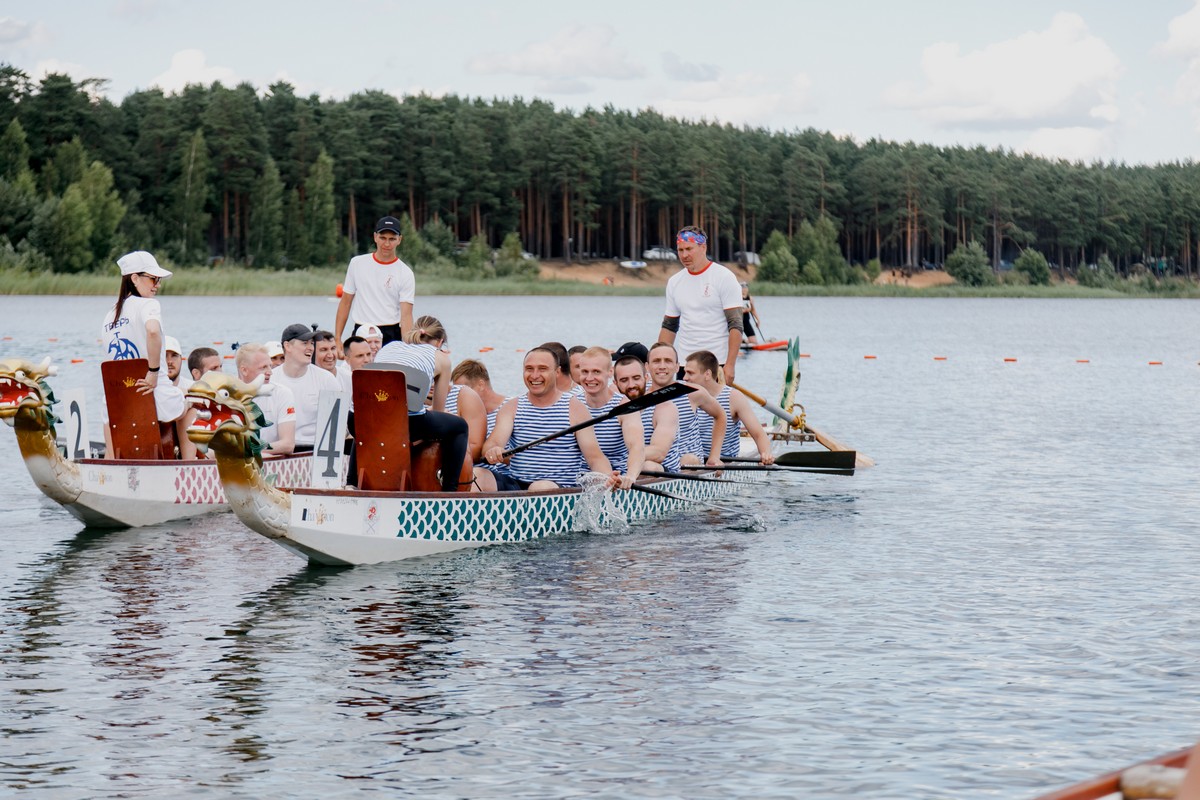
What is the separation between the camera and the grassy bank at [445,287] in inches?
2753

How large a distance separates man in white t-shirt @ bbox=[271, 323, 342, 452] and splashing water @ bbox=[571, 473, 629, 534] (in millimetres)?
2273

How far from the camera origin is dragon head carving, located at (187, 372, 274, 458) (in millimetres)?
9570

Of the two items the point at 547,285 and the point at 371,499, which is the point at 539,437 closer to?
the point at 371,499

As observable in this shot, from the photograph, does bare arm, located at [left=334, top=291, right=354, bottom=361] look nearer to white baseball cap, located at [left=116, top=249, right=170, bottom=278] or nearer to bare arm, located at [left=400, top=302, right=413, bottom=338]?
bare arm, located at [left=400, top=302, right=413, bottom=338]

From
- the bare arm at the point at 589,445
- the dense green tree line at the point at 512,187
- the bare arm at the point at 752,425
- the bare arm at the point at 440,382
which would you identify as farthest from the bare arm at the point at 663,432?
the dense green tree line at the point at 512,187

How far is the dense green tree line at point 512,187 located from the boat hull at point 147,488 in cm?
7366

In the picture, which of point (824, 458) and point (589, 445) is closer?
point (589, 445)

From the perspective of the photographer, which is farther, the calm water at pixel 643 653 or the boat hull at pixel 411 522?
the boat hull at pixel 411 522

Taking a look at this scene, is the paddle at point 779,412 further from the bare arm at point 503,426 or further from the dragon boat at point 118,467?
the dragon boat at point 118,467

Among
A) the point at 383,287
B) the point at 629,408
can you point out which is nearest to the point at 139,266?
the point at 383,287

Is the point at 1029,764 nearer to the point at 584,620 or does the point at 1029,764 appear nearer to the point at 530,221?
the point at 584,620

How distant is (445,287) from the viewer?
320ft

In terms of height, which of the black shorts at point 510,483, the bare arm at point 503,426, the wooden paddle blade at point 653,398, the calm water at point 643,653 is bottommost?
the calm water at point 643,653

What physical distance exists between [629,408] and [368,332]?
281 cm
